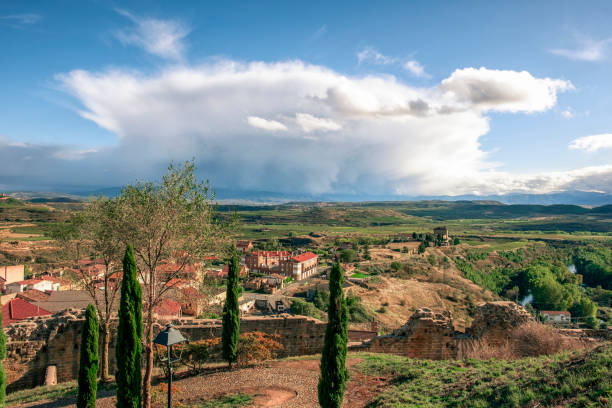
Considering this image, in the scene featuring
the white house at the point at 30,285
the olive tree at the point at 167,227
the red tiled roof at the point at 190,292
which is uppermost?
the olive tree at the point at 167,227

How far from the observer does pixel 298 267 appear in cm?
8144

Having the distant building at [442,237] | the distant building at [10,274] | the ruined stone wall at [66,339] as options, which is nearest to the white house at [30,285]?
the distant building at [10,274]

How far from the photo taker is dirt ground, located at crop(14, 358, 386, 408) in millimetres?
12609

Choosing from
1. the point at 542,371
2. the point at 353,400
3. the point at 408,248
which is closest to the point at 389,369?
the point at 353,400

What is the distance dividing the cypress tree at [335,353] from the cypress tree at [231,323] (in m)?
5.71

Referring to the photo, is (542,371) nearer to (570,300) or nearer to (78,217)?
(78,217)

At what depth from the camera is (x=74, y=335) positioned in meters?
16.9

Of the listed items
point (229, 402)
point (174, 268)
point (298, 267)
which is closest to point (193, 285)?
point (174, 268)

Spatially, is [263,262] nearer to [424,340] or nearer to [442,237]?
[442,237]

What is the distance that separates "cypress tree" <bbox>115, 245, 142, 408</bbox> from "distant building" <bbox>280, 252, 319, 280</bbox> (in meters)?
70.8

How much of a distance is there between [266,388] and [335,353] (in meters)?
3.61

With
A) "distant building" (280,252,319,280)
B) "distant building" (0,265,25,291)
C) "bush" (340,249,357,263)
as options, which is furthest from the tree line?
"bush" (340,249,357,263)

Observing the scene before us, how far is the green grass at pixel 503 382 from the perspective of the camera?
8.70m

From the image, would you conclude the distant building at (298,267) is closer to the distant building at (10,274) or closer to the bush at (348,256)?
the bush at (348,256)
